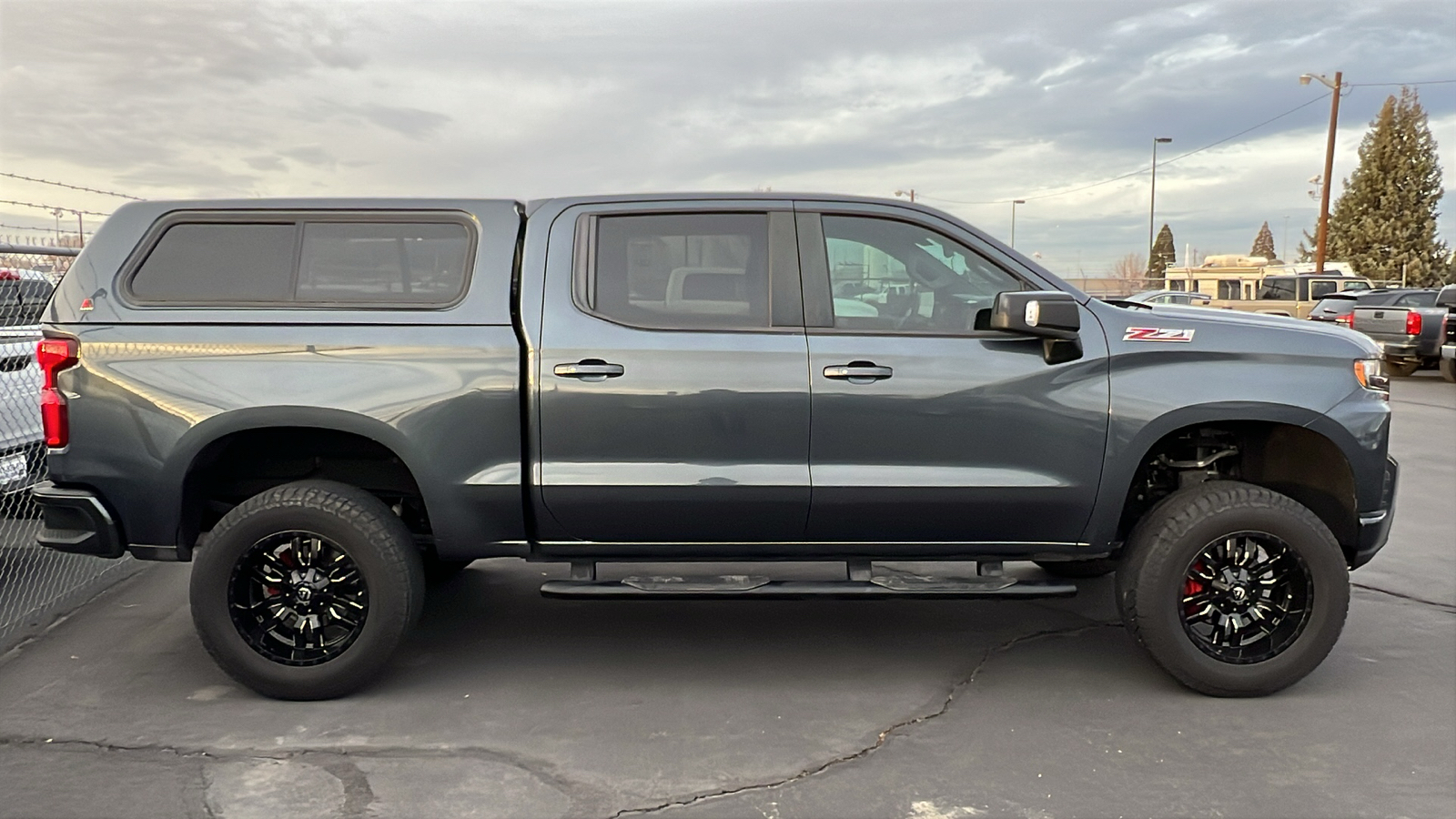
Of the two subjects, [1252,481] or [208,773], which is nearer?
[208,773]

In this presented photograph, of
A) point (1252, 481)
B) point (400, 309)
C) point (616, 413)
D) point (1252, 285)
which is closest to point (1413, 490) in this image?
point (1252, 481)

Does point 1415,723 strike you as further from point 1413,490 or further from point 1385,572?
point 1413,490

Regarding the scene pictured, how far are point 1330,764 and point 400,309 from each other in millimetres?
3733

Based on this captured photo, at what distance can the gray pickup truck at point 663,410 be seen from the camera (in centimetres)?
414

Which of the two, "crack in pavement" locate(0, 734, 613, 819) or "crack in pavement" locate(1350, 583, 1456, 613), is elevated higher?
"crack in pavement" locate(1350, 583, 1456, 613)

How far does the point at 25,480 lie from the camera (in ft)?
18.5

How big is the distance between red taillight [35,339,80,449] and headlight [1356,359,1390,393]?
4963mm

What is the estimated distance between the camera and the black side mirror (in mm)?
4004

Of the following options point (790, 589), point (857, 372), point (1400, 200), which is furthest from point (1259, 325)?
point (1400, 200)

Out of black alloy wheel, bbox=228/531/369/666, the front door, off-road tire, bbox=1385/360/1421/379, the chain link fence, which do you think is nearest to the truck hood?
the front door

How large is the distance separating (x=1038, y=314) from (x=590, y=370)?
1689 mm

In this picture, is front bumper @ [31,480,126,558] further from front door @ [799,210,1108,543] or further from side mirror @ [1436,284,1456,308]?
side mirror @ [1436,284,1456,308]

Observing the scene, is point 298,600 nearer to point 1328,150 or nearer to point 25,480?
point 25,480

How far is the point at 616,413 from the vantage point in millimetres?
4137
